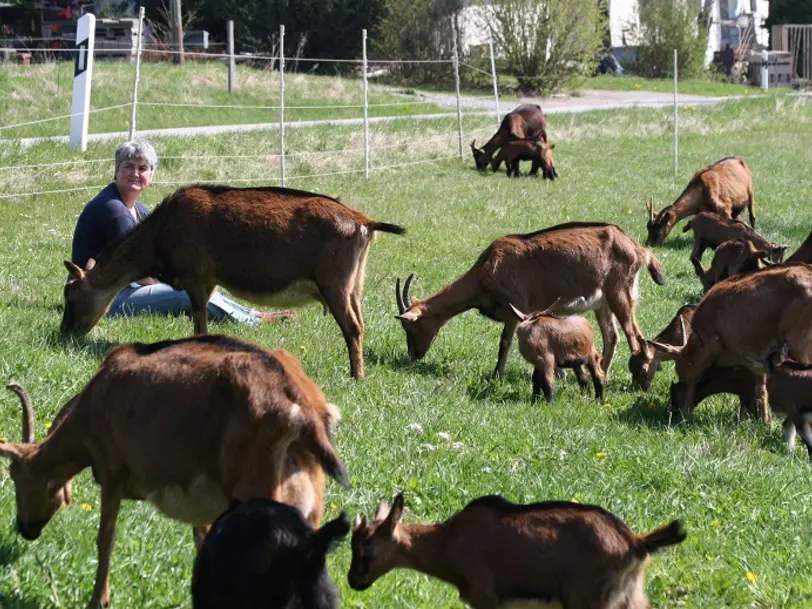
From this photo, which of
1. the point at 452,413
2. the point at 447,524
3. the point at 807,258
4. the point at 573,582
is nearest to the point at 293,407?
the point at 447,524

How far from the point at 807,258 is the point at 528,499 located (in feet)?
21.0

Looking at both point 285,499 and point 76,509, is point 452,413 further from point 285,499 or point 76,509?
point 285,499

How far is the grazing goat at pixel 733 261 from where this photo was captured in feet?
42.7

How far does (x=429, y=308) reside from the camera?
11070 millimetres

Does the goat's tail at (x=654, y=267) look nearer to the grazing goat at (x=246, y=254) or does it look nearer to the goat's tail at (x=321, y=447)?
the grazing goat at (x=246, y=254)

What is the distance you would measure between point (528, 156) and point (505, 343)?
536 inches

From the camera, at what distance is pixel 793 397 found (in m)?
8.97

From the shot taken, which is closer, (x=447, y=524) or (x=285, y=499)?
(x=285, y=499)

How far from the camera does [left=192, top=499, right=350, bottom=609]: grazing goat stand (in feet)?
14.1

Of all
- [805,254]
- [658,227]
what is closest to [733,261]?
[805,254]

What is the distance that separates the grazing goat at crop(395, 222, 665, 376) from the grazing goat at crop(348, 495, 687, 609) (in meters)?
5.52

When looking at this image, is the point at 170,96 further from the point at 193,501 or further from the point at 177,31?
the point at 193,501

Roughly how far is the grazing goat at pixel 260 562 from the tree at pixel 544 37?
35.2m

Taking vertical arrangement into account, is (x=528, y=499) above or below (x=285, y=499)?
below
